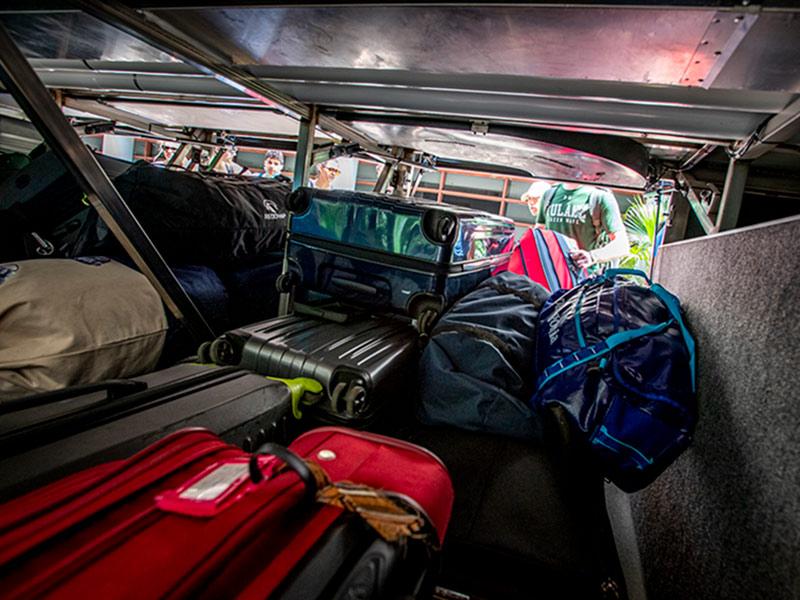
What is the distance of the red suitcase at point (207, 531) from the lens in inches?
12.8

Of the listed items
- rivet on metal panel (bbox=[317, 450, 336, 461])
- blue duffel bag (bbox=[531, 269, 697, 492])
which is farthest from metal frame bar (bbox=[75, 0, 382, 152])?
blue duffel bag (bbox=[531, 269, 697, 492])

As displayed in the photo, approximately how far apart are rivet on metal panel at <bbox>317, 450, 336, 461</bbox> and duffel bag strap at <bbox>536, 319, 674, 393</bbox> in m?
0.63

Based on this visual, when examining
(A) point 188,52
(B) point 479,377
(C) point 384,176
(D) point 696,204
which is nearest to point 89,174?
(A) point 188,52

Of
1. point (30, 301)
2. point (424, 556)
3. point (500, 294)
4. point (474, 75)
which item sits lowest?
point (424, 556)

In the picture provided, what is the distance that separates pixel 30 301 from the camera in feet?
2.73

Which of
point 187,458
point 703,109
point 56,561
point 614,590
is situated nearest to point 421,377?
point 614,590

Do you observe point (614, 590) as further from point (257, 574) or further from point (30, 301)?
point (30, 301)

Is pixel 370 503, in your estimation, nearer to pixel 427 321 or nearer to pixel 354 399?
pixel 354 399

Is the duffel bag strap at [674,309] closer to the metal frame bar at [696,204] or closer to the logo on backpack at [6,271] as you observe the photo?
the metal frame bar at [696,204]

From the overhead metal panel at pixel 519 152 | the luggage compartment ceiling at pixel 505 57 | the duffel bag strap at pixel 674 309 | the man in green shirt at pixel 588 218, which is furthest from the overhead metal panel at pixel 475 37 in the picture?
the man in green shirt at pixel 588 218

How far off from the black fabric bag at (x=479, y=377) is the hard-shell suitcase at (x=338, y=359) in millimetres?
94

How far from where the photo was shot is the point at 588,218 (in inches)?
110

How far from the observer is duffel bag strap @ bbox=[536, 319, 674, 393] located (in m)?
0.96

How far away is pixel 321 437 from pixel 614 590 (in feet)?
1.74
